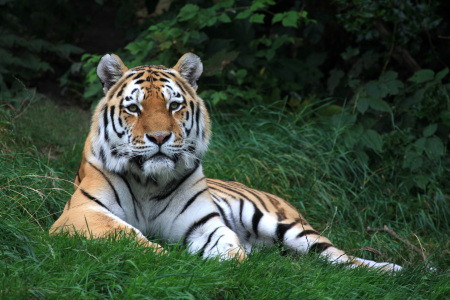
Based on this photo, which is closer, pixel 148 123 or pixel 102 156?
pixel 148 123

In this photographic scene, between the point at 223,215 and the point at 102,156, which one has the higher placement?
the point at 102,156

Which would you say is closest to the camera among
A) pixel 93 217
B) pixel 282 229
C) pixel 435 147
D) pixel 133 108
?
pixel 93 217

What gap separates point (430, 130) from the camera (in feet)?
19.1

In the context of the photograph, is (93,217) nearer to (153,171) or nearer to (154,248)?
(153,171)

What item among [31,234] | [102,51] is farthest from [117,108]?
[102,51]

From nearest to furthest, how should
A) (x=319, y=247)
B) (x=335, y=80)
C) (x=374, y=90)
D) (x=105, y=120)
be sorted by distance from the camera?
(x=105, y=120) < (x=319, y=247) < (x=374, y=90) < (x=335, y=80)

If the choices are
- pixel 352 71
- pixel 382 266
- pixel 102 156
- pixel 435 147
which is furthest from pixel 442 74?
pixel 102 156

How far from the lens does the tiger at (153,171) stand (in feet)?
11.6

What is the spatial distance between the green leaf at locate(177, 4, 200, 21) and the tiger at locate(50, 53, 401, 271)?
7.51 feet

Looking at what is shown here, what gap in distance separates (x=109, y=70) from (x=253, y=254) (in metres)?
1.55

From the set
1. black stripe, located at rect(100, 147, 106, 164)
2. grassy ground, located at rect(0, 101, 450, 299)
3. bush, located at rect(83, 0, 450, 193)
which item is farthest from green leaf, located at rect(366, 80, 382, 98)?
black stripe, located at rect(100, 147, 106, 164)

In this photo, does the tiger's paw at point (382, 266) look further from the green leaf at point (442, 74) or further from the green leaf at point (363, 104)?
the green leaf at point (442, 74)

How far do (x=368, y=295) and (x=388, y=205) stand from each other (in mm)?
2546

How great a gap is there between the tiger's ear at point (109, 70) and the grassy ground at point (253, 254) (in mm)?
769
